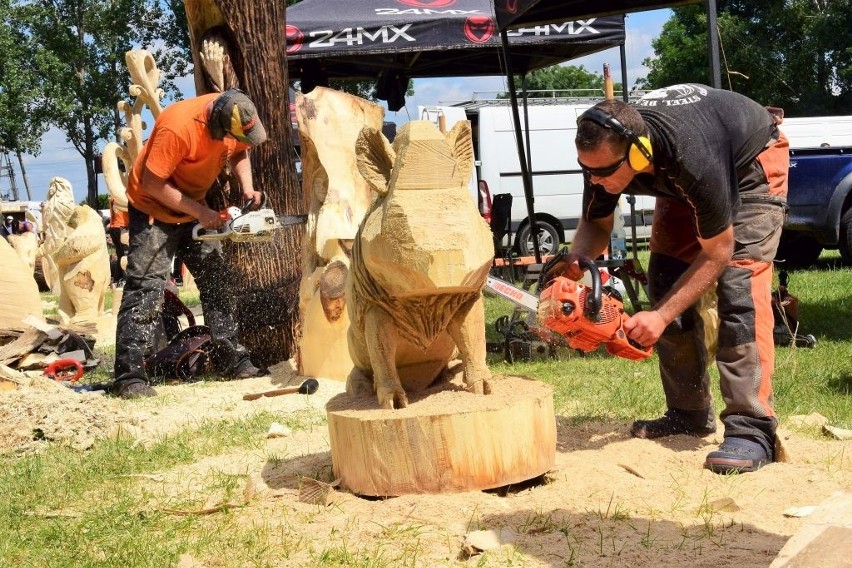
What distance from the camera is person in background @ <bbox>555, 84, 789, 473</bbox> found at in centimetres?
300

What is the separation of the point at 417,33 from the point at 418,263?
692cm

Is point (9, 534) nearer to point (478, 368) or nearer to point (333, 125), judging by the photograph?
point (478, 368)

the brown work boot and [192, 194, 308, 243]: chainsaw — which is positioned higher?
[192, 194, 308, 243]: chainsaw

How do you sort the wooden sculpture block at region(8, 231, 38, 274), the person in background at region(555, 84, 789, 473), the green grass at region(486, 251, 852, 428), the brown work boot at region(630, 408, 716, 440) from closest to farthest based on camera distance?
the person in background at region(555, 84, 789, 473) < the brown work boot at region(630, 408, 716, 440) < the green grass at region(486, 251, 852, 428) < the wooden sculpture block at region(8, 231, 38, 274)

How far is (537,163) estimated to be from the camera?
14.2 meters

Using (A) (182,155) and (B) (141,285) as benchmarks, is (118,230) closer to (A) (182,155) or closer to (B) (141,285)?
(B) (141,285)

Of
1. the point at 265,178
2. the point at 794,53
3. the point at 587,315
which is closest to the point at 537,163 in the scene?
the point at 265,178

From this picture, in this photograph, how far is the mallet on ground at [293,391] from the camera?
17.1 feet

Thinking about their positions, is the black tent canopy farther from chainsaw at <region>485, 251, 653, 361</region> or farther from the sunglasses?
chainsaw at <region>485, 251, 653, 361</region>

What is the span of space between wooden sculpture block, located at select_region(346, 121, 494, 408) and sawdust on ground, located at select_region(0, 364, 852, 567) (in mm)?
447

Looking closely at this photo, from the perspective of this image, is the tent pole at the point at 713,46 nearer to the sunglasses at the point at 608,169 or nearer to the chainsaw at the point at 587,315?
the sunglasses at the point at 608,169

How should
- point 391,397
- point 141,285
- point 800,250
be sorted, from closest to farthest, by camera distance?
point 391,397, point 141,285, point 800,250

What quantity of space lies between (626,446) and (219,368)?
3289mm

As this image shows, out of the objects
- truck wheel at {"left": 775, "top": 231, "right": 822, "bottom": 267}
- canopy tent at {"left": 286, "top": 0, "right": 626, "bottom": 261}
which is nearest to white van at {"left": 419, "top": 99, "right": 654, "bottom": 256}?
truck wheel at {"left": 775, "top": 231, "right": 822, "bottom": 267}
